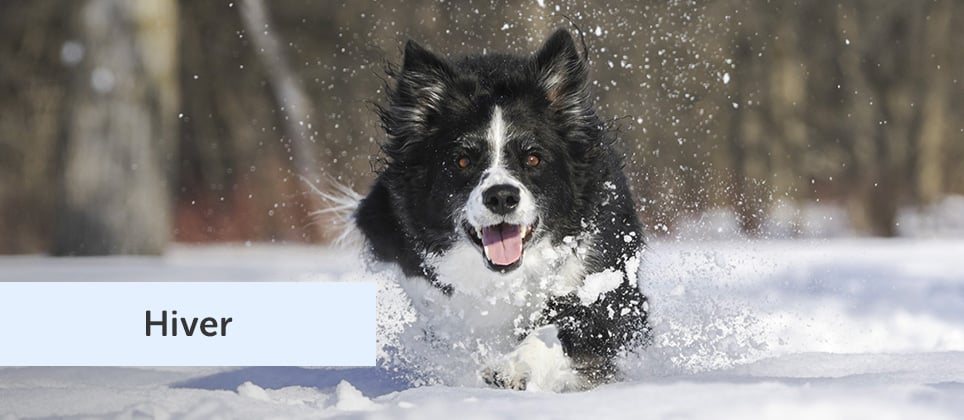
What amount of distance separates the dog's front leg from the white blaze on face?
30 cm

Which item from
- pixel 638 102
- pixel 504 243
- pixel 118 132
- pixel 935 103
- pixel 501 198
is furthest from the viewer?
pixel 935 103

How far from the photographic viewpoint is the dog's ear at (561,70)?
411cm

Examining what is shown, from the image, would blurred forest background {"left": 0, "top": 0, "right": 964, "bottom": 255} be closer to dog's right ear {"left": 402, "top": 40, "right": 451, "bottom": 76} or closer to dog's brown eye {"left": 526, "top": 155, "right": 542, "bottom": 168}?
dog's right ear {"left": 402, "top": 40, "right": 451, "bottom": 76}

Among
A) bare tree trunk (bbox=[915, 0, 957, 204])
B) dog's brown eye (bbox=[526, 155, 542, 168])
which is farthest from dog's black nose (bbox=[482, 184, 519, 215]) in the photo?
bare tree trunk (bbox=[915, 0, 957, 204])

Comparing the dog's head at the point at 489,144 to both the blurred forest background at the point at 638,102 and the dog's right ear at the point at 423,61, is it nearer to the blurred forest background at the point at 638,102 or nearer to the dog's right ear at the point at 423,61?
the dog's right ear at the point at 423,61

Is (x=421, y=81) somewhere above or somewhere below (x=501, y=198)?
above

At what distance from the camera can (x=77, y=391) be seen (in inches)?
125

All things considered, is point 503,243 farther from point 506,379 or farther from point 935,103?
point 935,103

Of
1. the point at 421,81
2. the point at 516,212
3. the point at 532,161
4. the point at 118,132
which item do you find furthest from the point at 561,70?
the point at 118,132

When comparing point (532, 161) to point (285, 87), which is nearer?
point (532, 161)

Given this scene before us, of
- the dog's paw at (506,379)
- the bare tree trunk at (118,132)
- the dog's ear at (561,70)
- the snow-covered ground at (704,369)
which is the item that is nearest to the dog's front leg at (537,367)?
the dog's paw at (506,379)

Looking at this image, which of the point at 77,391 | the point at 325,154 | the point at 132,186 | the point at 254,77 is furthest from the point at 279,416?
the point at 254,77

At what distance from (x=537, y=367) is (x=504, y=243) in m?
0.48

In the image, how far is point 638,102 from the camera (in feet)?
41.8
